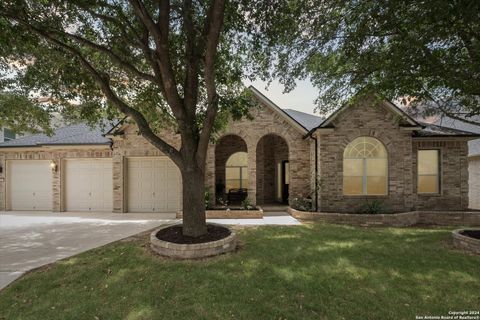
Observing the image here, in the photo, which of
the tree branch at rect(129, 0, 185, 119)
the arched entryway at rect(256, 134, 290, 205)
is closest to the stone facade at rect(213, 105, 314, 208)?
the arched entryway at rect(256, 134, 290, 205)

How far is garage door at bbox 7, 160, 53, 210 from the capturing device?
1384cm

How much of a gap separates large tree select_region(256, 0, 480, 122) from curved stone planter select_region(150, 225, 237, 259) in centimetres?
618

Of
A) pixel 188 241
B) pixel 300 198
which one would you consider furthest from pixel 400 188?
pixel 188 241

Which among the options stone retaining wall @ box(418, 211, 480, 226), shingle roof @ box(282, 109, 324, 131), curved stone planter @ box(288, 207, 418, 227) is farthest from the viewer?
shingle roof @ box(282, 109, 324, 131)

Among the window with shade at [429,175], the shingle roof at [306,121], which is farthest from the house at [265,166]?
the shingle roof at [306,121]

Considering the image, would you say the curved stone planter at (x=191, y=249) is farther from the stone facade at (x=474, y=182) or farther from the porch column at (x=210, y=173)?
the stone facade at (x=474, y=182)

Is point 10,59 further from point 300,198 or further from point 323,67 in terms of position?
point 300,198

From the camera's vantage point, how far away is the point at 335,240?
24.9 ft

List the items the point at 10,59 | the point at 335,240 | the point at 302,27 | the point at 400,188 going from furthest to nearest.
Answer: the point at 400,188 → the point at 10,59 → the point at 302,27 → the point at 335,240

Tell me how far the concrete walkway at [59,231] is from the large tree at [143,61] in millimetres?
3732

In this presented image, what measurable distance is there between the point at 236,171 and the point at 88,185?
27.5 feet

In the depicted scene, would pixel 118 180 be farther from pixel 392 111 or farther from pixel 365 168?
pixel 392 111

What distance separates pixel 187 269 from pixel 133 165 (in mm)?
9136

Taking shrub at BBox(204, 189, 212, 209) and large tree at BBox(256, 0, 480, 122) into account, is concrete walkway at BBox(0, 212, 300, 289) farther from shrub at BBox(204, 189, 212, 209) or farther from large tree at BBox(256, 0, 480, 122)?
large tree at BBox(256, 0, 480, 122)
